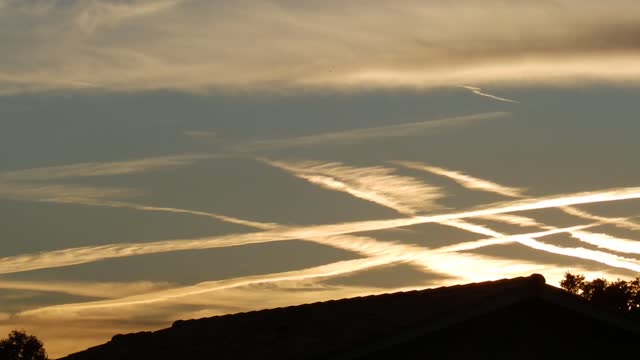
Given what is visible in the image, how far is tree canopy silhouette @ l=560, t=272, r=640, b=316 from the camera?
238ft

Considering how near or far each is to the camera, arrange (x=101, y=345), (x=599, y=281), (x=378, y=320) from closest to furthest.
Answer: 1. (x=378, y=320)
2. (x=101, y=345)
3. (x=599, y=281)

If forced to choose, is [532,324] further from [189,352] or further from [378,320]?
[189,352]

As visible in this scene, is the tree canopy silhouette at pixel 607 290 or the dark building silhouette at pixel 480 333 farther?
the tree canopy silhouette at pixel 607 290

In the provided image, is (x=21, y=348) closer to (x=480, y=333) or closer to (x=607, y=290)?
(x=607, y=290)

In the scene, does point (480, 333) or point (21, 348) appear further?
point (21, 348)

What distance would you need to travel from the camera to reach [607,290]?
75250mm

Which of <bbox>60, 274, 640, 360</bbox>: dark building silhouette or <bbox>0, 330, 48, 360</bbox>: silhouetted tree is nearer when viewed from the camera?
<bbox>60, 274, 640, 360</bbox>: dark building silhouette

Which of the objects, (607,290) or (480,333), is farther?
(607,290)

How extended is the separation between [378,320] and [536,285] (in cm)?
341

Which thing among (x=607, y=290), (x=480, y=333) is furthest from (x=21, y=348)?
(x=480, y=333)

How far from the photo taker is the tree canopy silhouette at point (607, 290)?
238ft

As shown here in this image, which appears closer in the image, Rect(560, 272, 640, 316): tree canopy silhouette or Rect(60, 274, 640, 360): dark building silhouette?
Rect(60, 274, 640, 360): dark building silhouette

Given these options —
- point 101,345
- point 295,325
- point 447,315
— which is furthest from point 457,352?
point 101,345

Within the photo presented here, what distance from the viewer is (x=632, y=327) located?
2328 centimetres
